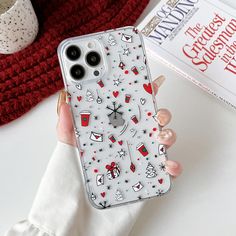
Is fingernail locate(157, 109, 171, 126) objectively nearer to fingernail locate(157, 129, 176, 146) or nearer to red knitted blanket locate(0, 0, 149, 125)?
fingernail locate(157, 129, 176, 146)

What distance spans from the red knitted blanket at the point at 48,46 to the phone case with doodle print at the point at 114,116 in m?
0.09

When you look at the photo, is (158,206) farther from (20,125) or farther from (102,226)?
(20,125)

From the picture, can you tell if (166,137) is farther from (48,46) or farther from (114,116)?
(48,46)

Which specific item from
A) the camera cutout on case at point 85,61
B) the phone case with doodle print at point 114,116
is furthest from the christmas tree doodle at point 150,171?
the camera cutout on case at point 85,61

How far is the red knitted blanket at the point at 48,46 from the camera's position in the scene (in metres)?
0.55

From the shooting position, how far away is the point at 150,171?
48cm

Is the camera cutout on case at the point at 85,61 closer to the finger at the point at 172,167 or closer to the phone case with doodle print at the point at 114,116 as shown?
the phone case with doodle print at the point at 114,116

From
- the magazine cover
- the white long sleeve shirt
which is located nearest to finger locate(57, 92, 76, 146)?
the white long sleeve shirt

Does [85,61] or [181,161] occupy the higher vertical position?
[85,61]

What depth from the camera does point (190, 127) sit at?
54 cm

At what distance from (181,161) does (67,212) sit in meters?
0.15

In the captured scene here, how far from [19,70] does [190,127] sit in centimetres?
22

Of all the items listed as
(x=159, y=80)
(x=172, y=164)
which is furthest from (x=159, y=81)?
(x=172, y=164)

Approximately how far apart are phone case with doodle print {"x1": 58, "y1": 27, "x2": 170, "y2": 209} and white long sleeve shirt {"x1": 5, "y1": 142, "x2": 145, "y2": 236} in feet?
0.10
